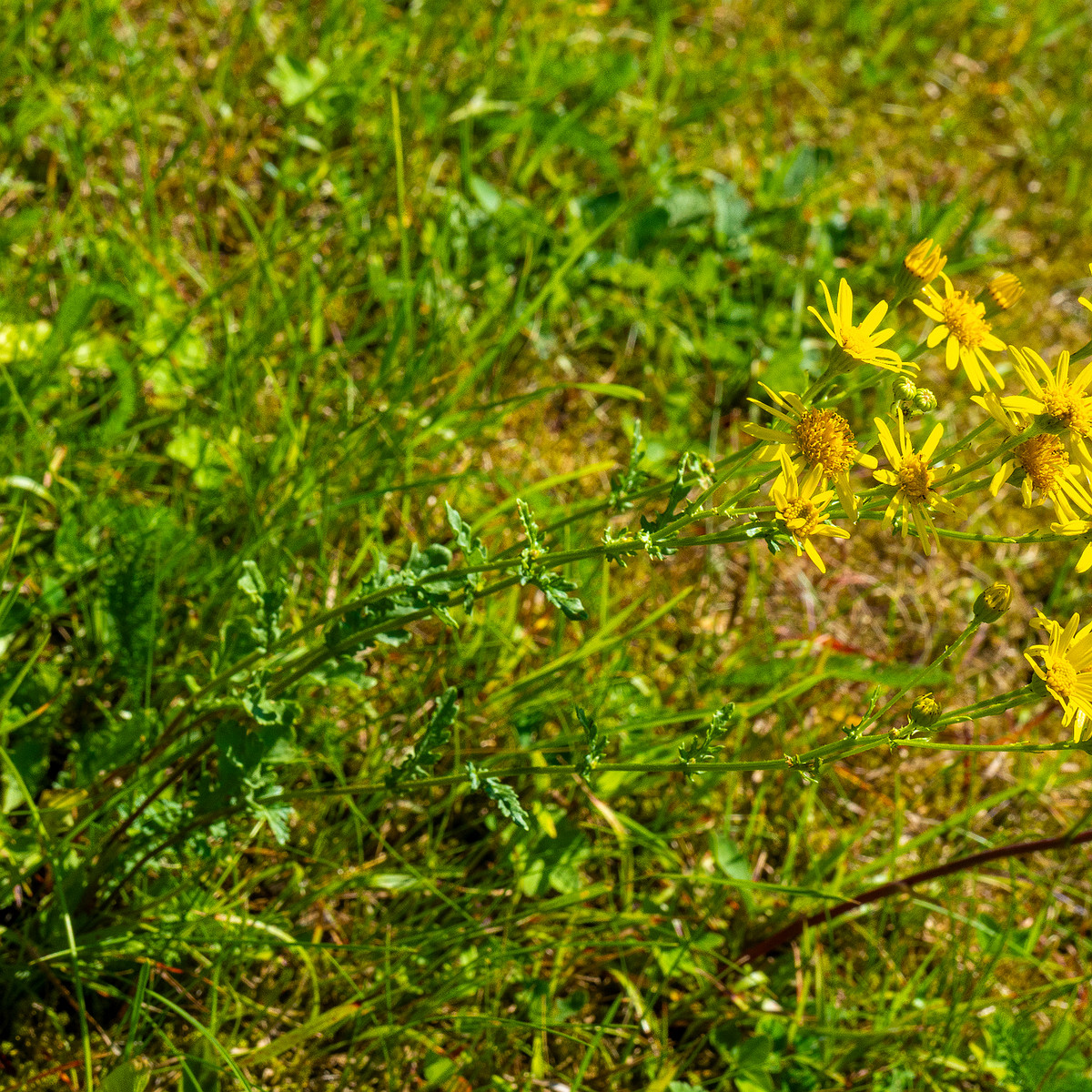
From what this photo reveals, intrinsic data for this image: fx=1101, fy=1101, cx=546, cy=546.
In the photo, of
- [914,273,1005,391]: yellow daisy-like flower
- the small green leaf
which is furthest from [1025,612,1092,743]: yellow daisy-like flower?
the small green leaf

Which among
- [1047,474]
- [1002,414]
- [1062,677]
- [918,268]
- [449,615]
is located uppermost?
[918,268]

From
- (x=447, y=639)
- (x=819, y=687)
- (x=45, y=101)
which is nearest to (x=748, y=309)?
(x=819, y=687)

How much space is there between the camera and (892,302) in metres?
1.63

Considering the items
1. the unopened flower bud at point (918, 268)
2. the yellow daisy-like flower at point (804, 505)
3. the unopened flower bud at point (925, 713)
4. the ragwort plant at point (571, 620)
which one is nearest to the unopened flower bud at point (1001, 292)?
the ragwort plant at point (571, 620)

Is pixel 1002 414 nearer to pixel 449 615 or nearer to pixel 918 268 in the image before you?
pixel 918 268

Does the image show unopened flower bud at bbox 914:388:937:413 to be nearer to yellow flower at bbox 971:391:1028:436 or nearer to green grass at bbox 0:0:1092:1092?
yellow flower at bbox 971:391:1028:436

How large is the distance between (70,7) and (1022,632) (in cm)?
300

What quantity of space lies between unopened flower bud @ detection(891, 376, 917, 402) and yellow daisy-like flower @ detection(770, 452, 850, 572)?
0.59 feet

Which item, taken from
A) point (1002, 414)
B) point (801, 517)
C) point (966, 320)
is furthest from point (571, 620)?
point (966, 320)

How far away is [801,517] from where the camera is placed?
1431 mm

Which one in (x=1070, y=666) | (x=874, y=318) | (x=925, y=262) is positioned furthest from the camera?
(x=925, y=262)

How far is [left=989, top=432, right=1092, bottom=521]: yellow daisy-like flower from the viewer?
147 centimetres

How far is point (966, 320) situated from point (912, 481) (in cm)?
35

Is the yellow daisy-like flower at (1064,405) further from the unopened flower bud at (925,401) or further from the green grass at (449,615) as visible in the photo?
the green grass at (449,615)
